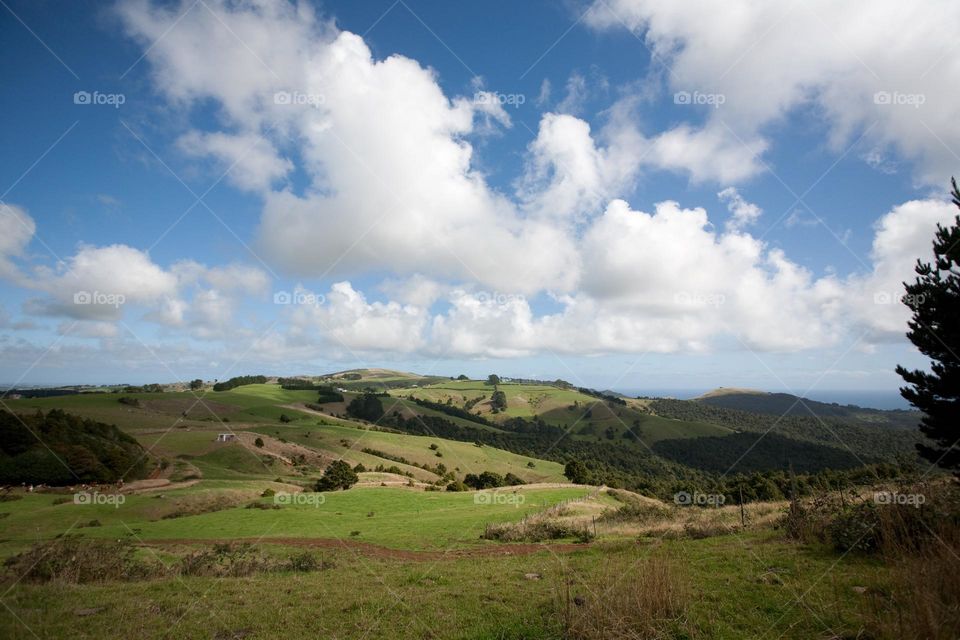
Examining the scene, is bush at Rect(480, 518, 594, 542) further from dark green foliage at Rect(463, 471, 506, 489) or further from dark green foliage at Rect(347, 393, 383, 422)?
dark green foliage at Rect(347, 393, 383, 422)

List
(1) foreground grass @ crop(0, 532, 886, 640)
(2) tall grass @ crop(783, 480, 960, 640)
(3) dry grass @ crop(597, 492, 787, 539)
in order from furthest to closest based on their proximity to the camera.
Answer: (3) dry grass @ crop(597, 492, 787, 539) → (1) foreground grass @ crop(0, 532, 886, 640) → (2) tall grass @ crop(783, 480, 960, 640)

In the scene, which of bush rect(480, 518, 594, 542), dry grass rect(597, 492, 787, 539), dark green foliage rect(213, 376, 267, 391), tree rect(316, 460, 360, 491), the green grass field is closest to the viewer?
A: the green grass field

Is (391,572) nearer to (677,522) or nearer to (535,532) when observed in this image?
(535,532)

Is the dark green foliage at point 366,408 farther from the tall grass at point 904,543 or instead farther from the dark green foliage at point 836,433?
the tall grass at point 904,543

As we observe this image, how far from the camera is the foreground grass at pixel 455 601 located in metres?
7.16

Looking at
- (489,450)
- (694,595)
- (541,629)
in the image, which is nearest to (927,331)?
(694,595)

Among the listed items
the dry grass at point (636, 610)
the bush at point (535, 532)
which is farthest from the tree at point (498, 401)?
the dry grass at point (636, 610)

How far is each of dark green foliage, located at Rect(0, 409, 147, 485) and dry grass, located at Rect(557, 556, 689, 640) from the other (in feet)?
173

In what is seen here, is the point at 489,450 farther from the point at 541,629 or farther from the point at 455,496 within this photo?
the point at 541,629

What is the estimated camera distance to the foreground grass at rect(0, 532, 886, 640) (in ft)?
23.5

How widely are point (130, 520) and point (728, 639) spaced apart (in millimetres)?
35086

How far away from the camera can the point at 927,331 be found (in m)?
20.8

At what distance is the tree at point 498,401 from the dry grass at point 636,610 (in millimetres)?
169558

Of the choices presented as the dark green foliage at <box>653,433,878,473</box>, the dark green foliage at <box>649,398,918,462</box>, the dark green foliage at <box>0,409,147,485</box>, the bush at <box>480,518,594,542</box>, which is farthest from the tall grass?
the dark green foliage at <box>653,433,878,473</box>
